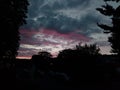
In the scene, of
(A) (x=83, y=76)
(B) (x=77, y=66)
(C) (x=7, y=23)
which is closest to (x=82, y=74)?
(A) (x=83, y=76)

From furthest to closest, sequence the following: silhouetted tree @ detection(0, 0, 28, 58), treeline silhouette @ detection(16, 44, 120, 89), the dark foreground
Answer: silhouetted tree @ detection(0, 0, 28, 58) → treeline silhouette @ detection(16, 44, 120, 89) → the dark foreground

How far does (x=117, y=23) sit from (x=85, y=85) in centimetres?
858

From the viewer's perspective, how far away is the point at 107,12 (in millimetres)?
34719

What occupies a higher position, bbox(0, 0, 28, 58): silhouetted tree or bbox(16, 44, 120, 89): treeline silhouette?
bbox(0, 0, 28, 58): silhouetted tree

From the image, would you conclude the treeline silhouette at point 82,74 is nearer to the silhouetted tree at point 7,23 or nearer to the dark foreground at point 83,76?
the dark foreground at point 83,76

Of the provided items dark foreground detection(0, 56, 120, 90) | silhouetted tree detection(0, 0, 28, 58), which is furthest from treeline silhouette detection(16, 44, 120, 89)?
silhouetted tree detection(0, 0, 28, 58)

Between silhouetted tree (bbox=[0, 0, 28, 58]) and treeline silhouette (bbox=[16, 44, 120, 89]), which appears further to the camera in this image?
silhouetted tree (bbox=[0, 0, 28, 58])

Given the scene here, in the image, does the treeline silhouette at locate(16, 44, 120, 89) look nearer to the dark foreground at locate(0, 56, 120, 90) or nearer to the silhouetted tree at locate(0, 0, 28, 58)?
the dark foreground at locate(0, 56, 120, 90)

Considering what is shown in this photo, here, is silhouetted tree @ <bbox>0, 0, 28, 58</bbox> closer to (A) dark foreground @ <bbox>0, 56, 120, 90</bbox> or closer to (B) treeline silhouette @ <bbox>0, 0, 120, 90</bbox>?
(B) treeline silhouette @ <bbox>0, 0, 120, 90</bbox>

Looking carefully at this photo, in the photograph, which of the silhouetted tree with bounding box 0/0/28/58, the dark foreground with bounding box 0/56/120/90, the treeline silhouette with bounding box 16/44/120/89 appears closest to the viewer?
the dark foreground with bounding box 0/56/120/90

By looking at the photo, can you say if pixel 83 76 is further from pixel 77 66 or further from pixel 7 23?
pixel 7 23

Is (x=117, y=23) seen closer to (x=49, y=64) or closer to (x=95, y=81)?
(x=95, y=81)

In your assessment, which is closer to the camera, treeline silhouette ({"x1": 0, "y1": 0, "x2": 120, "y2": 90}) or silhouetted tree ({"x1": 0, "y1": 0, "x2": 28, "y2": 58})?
treeline silhouette ({"x1": 0, "y1": 0, "x2": 120, "y2": 90})

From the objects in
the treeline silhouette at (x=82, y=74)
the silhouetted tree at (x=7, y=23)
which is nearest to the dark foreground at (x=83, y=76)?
the treeline silhouette at (x=82, y=74)
